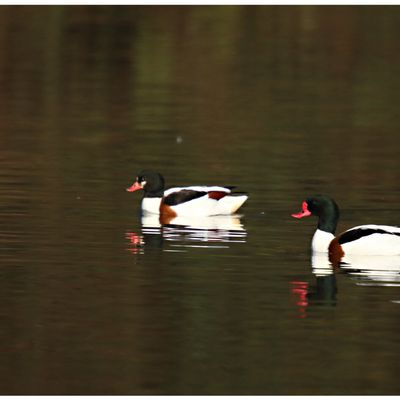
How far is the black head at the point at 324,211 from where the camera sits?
2005cm

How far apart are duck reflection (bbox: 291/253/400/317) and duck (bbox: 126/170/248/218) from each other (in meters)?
3.74

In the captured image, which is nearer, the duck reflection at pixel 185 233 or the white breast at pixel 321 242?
the white breast at pixel 321 242

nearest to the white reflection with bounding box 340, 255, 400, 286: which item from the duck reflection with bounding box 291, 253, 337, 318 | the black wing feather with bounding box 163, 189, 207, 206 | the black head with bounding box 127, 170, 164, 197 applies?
the duck reflection with bounding box 291, 253, 337, 318

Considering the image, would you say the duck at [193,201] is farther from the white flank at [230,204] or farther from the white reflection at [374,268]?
the white reflection at [374,268]

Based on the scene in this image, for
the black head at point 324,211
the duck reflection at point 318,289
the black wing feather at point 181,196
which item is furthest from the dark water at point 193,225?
the black wing feather at point 181,196

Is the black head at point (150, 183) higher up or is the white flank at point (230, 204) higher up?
the black head at point (150, 183)

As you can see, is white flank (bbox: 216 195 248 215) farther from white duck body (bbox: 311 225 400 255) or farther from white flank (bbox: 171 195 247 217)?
white duck body (bbox: 311 225 400 255)

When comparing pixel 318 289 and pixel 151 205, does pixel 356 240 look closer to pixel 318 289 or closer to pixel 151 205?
pixel 318 289

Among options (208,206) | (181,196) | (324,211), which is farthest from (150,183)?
(324,211)

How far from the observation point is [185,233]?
2153 cm

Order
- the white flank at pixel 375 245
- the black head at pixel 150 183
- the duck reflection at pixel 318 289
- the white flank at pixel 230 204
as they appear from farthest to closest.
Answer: the black head at pixel 150 183 < the white flank at pixel 230 204 < the white flank at pixel 375 245 < the duck reflection at pixel 318 289

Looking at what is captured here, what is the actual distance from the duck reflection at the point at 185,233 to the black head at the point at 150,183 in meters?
0.61

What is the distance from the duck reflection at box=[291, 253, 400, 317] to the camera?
54.1 feet

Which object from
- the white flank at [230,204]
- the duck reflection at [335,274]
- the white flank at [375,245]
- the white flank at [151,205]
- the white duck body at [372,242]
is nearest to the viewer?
the duck reflection at [335,274]
